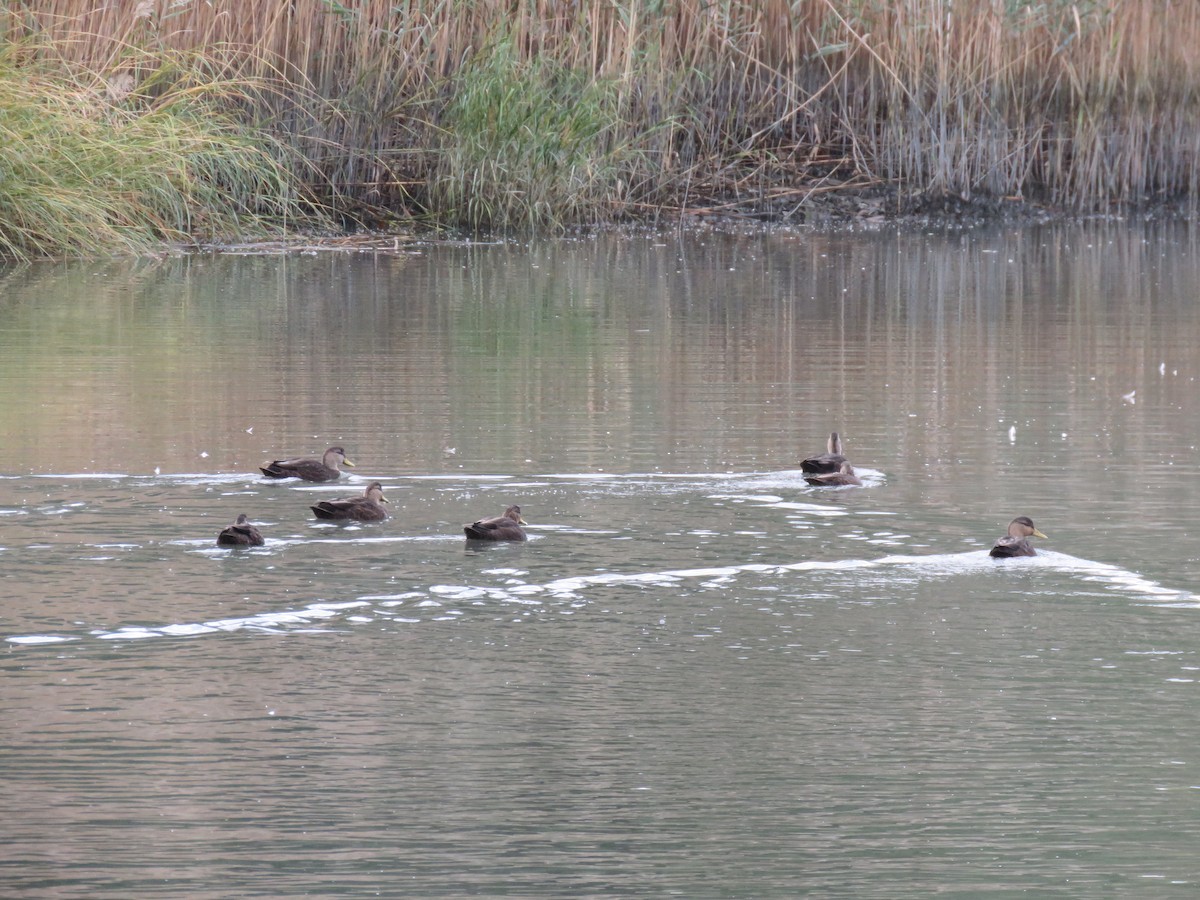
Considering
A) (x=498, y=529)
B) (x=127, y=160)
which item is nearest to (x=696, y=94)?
(x=127, y=160)

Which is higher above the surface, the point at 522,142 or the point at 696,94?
the point at 696,94

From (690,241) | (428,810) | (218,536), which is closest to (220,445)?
(218,536)

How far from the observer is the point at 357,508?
23.7 feet

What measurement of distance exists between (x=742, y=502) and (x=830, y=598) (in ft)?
4.92

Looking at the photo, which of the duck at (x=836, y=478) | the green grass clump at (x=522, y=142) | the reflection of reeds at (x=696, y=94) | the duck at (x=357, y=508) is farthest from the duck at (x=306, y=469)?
the green grass clump at (x=522, y=142)

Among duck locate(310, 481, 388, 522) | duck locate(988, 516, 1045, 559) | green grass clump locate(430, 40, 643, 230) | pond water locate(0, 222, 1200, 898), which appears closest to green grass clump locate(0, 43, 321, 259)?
green grass clump locate(430, 40, 643, 230)

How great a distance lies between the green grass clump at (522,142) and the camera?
19531 millimetres

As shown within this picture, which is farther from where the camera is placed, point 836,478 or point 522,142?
point 522,142

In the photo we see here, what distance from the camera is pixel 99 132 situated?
1788 cm

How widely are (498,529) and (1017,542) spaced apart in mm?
1593

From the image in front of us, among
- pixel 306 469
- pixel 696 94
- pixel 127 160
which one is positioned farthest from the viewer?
pixel 696 94

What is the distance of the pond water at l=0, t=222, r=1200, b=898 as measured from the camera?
14.0ft

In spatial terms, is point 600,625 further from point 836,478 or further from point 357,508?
point 836,478

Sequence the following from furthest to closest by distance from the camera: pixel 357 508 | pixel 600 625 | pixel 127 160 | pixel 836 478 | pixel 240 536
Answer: pixel 127 160 → pixel 836 478 → pixel 357 508 → pixel 240 536 → pixel 600 625
